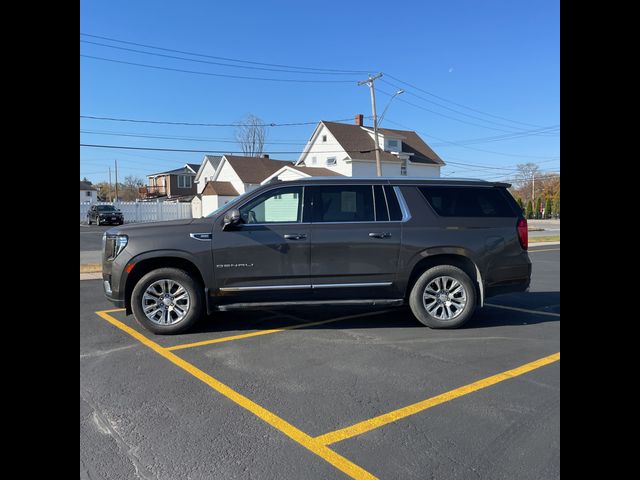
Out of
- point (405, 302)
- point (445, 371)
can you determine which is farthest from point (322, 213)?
point (445, 371)

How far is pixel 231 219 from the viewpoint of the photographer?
5.55 metres

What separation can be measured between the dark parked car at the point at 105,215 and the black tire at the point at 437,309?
3615 centimetres

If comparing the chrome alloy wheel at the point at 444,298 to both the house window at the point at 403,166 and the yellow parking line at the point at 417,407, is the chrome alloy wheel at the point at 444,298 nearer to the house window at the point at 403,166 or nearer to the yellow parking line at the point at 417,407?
the yellow parking line at the point at 417,407

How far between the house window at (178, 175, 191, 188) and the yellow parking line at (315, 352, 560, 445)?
65532 millimetres

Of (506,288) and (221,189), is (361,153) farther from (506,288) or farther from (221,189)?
(506,288)

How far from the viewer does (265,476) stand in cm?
272

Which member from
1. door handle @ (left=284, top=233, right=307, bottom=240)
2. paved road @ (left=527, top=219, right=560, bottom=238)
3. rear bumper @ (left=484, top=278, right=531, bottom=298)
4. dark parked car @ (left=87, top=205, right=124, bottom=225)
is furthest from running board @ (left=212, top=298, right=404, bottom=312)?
dark parked car @ (left=87, top=205, right=124, bottom=225)

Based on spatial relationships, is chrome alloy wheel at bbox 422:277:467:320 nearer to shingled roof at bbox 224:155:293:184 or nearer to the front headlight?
the front headlight

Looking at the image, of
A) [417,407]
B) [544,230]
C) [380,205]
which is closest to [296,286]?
[380,205]

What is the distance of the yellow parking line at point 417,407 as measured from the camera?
10.5 ft

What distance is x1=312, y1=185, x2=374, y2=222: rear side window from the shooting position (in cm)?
588
